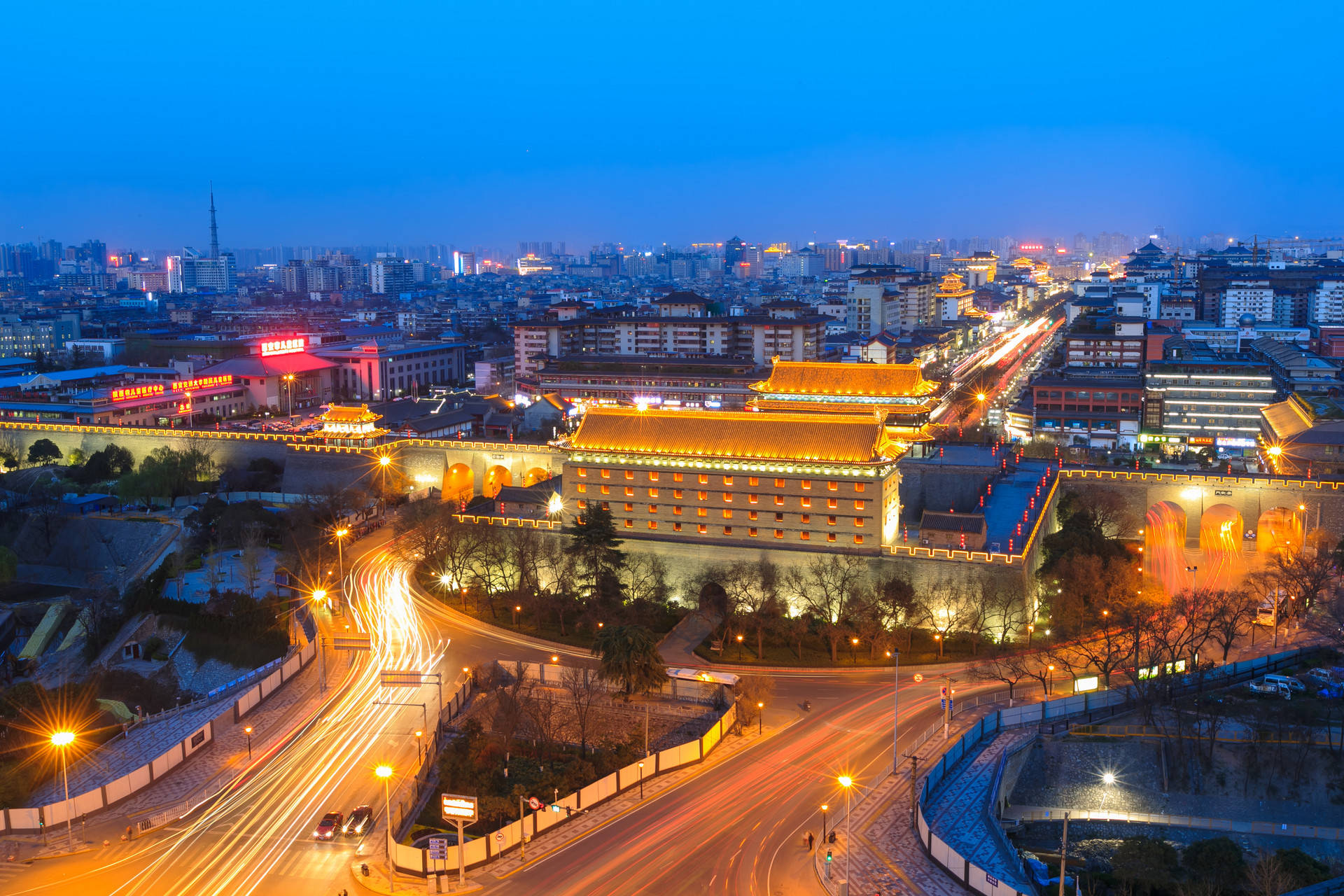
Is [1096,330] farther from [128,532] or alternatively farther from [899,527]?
[128,532]

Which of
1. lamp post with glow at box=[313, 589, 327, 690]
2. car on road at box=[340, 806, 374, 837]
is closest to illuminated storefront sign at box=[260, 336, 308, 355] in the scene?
lamp post with glow at box=[313, 589, 327, 690]

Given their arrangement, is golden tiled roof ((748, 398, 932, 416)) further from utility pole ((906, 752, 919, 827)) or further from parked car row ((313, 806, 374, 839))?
parked car row ((313, 806, 374, 839))

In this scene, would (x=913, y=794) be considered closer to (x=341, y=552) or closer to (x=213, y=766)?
(x=213, y=766)

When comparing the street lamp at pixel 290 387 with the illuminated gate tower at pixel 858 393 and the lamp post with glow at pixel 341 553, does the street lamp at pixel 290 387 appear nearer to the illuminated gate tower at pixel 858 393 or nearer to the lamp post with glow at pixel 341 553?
the lamp post with glow at pixel 341 553

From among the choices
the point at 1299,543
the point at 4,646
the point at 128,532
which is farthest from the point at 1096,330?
the point at 4,646

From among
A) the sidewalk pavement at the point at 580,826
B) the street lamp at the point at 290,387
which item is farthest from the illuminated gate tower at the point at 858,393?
the street lamp at the point at 290,387

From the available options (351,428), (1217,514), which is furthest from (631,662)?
(351,428)
